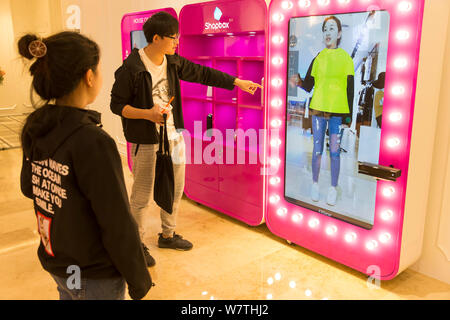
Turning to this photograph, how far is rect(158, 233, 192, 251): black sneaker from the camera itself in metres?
A: 2.87

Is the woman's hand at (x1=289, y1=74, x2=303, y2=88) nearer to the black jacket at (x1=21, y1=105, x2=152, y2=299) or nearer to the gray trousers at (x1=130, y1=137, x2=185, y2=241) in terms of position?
the gray trousers at (x1=130, y1=137, x2=185, y2=241)

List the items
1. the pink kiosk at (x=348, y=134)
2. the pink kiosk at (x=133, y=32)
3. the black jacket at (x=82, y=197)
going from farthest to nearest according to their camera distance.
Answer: the pink kiosk at (x=133, y=32)
the pink kiosk at (x=348, y=134)
the black jacket at (x=82, y=197)

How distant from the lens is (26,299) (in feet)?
7.52

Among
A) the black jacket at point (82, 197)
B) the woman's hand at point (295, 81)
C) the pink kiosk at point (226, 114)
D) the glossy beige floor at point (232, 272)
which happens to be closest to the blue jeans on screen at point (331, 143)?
the woman's hand at point (295, 81)

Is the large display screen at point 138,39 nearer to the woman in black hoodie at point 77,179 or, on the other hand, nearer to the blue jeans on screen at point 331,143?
the blue jeans on screen at point 331,143

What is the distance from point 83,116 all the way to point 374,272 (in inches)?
75.1

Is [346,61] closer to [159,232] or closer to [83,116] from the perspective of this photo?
[83,116]

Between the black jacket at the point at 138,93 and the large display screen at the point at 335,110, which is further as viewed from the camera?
the black jacket at the point at 138,93

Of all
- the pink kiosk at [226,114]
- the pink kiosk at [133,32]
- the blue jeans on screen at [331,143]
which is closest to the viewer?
the blue jeans on screen at [331,143]

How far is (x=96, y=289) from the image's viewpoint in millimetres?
1316

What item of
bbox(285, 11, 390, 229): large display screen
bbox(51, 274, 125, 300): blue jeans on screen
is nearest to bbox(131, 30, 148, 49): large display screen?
bbox(285, 11, 390, 229): large display screen

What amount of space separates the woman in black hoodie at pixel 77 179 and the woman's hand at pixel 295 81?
1606 millimetres

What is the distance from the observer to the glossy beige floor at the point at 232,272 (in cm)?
233

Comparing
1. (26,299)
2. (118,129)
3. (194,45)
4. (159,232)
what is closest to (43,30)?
(118,129)
